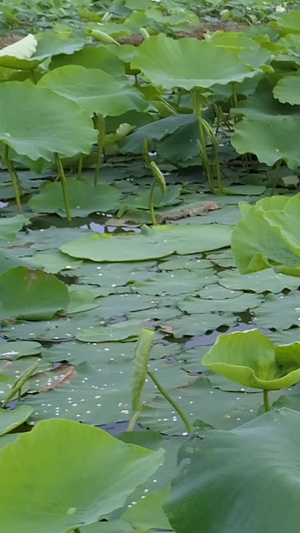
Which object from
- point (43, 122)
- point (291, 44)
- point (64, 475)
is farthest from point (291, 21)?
point (64, 475)

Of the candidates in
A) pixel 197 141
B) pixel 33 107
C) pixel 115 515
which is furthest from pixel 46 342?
pixel 197 141

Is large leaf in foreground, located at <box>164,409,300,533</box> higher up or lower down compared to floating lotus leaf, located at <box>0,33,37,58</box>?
higher up

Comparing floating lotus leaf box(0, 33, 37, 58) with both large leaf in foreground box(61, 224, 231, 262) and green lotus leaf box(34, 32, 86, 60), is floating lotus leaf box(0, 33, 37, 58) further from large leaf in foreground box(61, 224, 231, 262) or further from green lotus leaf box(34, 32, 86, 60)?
large leaf in foreground box(61, 224, 231, 262)

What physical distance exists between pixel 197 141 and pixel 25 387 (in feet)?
3.99

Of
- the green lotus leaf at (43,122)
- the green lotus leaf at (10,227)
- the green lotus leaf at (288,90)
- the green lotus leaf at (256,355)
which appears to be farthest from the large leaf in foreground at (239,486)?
the green lotus leaf at (288,90)

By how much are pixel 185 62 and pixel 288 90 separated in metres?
0.30

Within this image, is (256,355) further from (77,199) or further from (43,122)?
(77,199)

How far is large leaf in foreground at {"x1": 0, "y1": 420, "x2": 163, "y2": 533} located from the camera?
0.76 metres

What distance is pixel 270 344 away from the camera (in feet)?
3.58

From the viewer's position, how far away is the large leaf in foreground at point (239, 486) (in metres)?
0.72

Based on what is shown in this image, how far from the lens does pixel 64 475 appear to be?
2.62 feet

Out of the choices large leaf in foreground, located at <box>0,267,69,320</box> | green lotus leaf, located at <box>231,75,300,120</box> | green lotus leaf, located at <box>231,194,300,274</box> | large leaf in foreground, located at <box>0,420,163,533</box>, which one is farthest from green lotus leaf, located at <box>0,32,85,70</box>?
large leaf in foreground, located at <box>0,420,163,533</box>

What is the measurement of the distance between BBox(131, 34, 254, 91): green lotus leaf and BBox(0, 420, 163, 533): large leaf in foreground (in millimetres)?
1496

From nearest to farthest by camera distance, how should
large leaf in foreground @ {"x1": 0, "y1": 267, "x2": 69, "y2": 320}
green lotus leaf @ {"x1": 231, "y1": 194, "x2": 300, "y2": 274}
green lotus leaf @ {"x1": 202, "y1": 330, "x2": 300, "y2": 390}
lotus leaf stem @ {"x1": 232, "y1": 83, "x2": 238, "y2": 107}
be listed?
1. green lotus leaf @ {"x1": 202, "y1": 330, "x2": 300, "y2": 390}
2. green lotus leaf @ {"x1": 231, "y1": 194, "x2": 300, "y2": 274}
3. large leaf in foreground @ {"x1": 0, "y1": 267, "x2": 69, "y2": 320}
4. lotus leaf stem @ {"x1": 232, "y1": 83, "x2": 238, "y2": 107}
